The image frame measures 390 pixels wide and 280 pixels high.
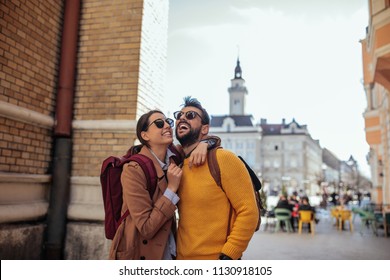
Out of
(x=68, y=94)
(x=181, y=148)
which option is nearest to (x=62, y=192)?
(x=68, y=94)

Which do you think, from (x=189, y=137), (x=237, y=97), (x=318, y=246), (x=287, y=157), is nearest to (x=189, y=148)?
(x=189, y=137)

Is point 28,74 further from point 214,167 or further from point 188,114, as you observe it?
point 214,167

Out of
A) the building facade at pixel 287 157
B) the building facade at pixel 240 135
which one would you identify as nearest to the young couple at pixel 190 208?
the building facade at pixel 240 135

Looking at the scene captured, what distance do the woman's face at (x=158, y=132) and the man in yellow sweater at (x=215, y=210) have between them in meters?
0.10

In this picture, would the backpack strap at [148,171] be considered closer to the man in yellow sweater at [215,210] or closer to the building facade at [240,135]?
the man in yellow sweater at [215,210]

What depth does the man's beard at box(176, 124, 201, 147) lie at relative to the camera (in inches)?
92.8

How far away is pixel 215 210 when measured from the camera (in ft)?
7.33

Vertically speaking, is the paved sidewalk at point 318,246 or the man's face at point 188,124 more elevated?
the man's face at point 188,124

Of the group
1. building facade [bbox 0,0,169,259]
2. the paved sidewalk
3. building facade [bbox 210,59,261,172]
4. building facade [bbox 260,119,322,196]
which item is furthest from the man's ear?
building facade [bbox 260,119,322,196]

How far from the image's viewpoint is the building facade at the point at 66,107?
394 centimetres

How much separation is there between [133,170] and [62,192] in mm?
2622

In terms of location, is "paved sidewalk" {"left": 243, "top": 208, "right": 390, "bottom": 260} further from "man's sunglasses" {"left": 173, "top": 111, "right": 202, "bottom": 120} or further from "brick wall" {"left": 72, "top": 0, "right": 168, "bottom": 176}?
"man's sunglasses" {"left": 173, "top": 111, "right": 202, "bottom": 120}

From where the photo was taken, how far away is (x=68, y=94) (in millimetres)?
4613
